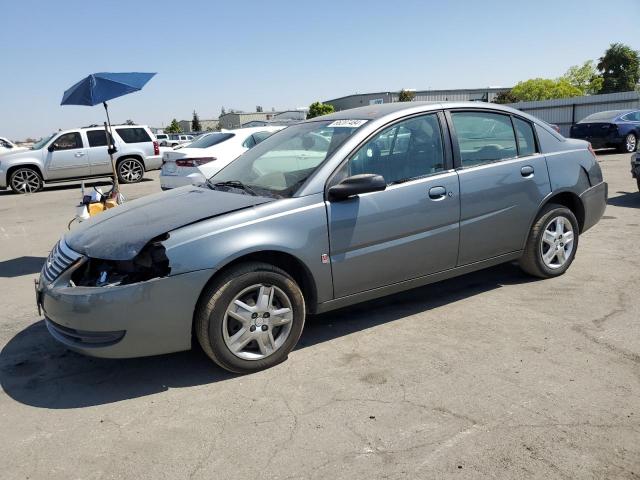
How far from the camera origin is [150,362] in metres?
3.76

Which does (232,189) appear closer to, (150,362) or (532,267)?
(150,362)

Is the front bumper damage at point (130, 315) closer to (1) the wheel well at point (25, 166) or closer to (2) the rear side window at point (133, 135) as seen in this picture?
(1) the wheel well at point (25, 166)

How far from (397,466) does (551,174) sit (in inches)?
130

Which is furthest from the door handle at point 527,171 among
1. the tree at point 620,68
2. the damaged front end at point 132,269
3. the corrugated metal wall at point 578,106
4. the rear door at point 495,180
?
the tree at point 620,68

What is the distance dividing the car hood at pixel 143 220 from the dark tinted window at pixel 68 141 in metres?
13.0

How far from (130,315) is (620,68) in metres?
67.8

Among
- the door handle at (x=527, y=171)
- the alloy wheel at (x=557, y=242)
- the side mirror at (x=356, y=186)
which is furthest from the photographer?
the alloy wheel at (x=557, y=242)

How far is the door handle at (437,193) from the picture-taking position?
4039 millimetres

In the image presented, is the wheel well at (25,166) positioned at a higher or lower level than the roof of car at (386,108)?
lower

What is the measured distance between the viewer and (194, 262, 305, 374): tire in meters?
3.27

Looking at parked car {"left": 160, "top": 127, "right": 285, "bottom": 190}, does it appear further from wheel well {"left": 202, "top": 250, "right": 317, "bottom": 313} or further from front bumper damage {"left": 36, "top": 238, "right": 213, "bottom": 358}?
front bumper damage {"left": 36, "top": 238, "right": 213, "bottom": 358}

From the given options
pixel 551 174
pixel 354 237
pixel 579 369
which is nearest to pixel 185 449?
pixel 354 237

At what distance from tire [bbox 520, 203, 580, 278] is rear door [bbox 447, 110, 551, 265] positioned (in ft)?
0.48

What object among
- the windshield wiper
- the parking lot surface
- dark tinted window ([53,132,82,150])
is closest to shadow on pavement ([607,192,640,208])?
the parking lot surface
